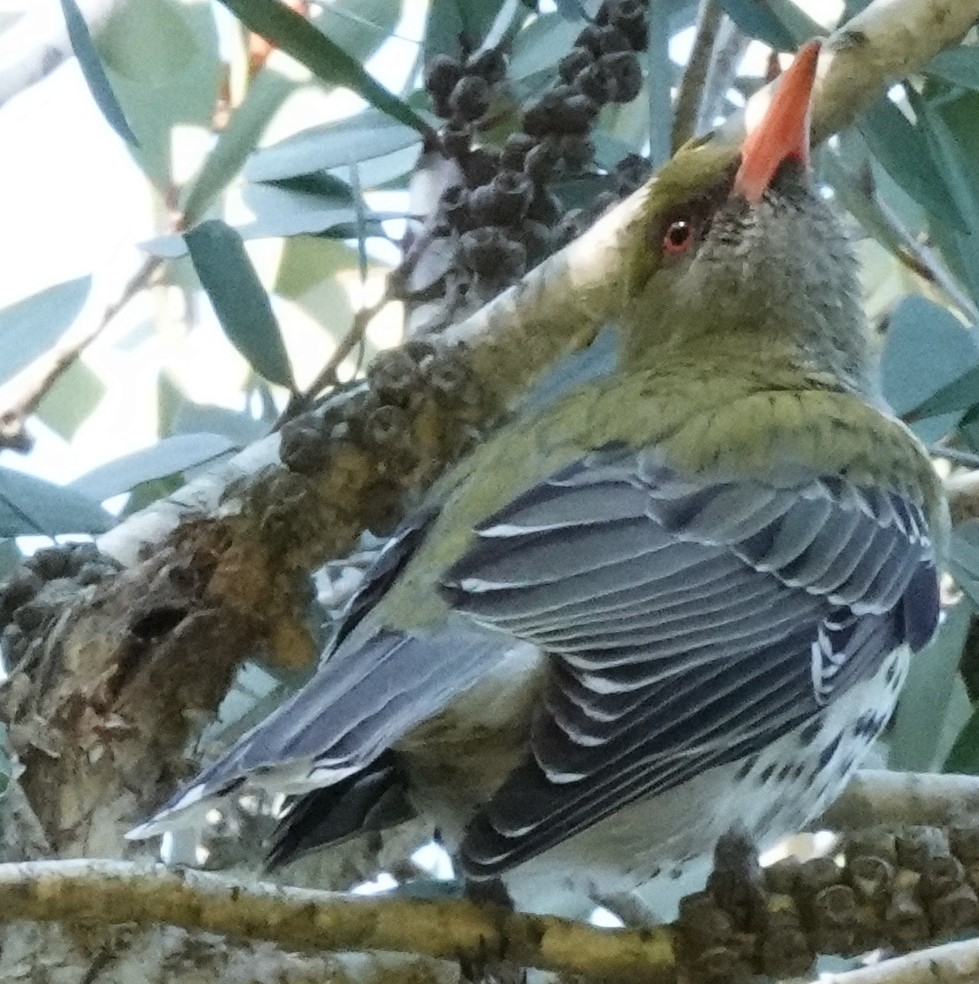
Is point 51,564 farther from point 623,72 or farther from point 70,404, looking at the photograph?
point 70,404

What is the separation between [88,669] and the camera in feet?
5.79

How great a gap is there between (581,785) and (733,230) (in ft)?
3.91

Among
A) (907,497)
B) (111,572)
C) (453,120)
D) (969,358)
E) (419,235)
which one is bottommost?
(907,497)

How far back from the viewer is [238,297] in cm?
199

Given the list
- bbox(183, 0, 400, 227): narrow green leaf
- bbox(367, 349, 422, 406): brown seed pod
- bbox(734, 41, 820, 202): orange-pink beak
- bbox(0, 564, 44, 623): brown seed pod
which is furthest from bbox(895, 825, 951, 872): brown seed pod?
bbox(183, 0, 400, 227): narrow green leaf

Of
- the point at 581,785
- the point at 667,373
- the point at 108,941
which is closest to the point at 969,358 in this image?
the point at 667,373

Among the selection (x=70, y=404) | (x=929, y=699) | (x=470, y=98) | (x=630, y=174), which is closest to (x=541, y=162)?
(x=470, y=98)

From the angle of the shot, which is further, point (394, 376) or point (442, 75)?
point (442, 75)

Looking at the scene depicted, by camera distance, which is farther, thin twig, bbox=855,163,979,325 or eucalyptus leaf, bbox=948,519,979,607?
thin twig, bbox=855,163,979,325

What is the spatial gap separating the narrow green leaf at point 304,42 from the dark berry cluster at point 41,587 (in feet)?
1.95

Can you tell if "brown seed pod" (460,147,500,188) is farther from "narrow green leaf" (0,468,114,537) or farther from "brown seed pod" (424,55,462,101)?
"narrow green leaf" (0,468,114,537)

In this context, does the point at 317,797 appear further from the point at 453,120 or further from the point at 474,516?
the point at 453,120

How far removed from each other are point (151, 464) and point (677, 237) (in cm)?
86

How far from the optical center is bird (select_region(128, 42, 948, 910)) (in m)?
1.48
